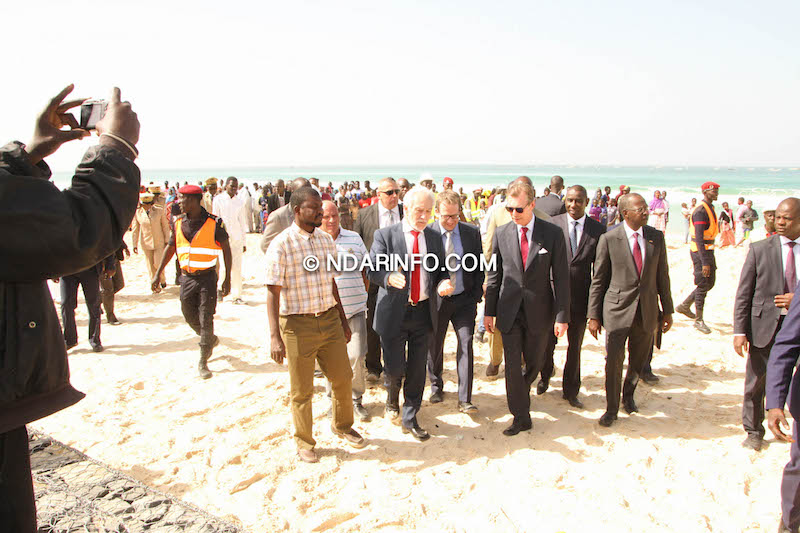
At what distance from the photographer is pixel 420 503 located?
3346 mm

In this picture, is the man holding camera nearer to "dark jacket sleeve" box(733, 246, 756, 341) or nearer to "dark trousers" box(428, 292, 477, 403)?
"dark trousers" box(428, 292, 477, 403)

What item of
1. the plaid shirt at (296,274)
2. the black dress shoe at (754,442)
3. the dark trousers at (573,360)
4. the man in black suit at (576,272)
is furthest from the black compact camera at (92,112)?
the black dress shoe at (754,442)

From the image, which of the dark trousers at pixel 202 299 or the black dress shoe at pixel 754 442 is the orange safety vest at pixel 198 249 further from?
the black dress shoe at pixel 754 442

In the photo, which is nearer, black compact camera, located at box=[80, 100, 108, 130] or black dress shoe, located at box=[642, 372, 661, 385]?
black compact camera, located at box=[80, 100, 108, 130]

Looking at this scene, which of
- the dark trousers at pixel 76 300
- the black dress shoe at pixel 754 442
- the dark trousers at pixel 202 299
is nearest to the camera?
the black dress shoe at pixel 754 442

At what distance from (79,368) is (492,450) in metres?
4.92

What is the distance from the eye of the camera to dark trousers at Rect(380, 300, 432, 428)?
4.23 meters

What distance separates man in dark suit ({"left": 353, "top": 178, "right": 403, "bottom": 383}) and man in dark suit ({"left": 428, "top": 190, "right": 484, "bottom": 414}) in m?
0.87

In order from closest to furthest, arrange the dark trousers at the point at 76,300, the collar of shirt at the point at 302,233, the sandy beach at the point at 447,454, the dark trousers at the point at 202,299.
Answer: the sandy beach at the point at 447,454 → the collar of shirt at the point at 302,233 → the dark trousers at the point at 202,299 → the dark trousers at the point at 76,300

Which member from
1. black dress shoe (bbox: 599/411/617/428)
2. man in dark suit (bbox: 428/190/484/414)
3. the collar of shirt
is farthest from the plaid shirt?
black dress shoe (bbox: 599/411/617/428)

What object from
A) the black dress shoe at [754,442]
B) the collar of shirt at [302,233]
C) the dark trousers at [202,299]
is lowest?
the black dress shoe at [754,442]

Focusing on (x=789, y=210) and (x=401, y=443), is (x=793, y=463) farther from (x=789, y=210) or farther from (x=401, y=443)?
(x=401, y=443)

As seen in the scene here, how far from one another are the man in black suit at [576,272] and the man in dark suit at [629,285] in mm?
389

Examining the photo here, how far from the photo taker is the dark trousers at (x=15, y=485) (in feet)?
5.27
